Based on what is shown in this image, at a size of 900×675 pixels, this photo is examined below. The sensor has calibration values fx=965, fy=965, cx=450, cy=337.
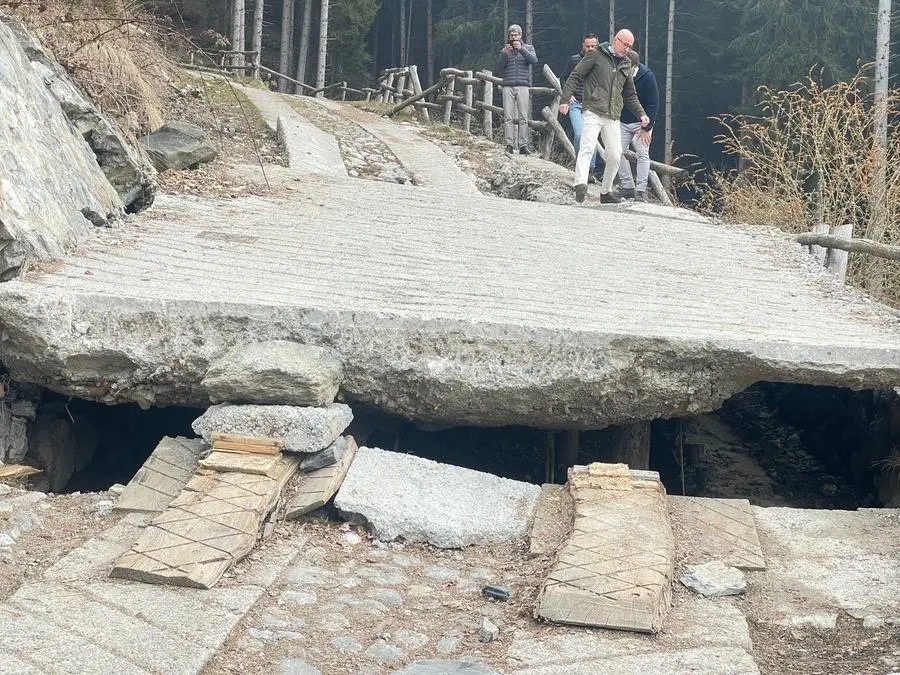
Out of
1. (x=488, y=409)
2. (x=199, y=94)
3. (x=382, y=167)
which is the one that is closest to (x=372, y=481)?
(x=488, y=409)

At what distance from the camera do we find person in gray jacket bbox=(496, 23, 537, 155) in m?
13.2

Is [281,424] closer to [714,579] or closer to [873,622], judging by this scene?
[714,579]

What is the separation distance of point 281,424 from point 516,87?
32.7 feet

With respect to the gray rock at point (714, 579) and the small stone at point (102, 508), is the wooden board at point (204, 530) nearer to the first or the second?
the small stone at point (102, 508)

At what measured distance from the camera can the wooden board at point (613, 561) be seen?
3293 millimetres

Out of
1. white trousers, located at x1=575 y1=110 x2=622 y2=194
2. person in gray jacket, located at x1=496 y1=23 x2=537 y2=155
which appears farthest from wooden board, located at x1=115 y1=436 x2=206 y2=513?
person in gray jacket, located at x1=496 y1=23 x2=537 y2=155

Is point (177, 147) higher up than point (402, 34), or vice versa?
point (402, 34)

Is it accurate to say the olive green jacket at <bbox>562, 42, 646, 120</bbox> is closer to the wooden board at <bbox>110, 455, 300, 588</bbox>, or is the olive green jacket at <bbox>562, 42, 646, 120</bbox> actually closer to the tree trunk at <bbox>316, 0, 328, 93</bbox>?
the wooden board at <bbox>110, 455, 300, 588</bbox>

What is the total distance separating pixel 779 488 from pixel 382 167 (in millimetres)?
6351

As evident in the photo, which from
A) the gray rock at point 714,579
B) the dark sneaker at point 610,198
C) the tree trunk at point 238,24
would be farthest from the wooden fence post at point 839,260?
the tree trunk at point 238,24

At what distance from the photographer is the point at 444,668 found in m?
3.02

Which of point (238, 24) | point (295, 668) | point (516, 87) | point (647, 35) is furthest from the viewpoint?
point (647, 35)

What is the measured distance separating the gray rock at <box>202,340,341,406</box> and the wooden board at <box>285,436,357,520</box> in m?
0.31

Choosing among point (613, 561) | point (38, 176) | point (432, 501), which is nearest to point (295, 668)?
point (613, 561)
